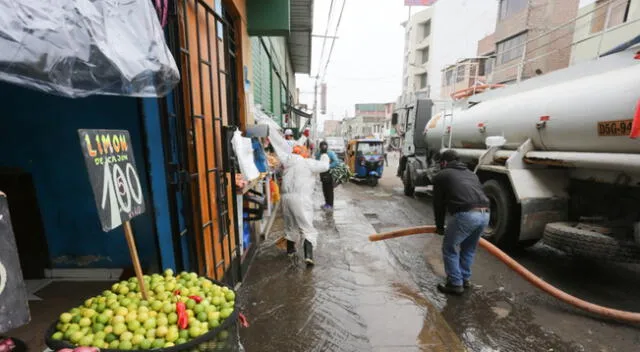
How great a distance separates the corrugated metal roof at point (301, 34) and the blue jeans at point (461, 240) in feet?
20.4

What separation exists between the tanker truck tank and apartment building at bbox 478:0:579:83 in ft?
45.3

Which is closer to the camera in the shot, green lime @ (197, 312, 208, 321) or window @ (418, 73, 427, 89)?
green lime @ (197, 312, 208, 321)

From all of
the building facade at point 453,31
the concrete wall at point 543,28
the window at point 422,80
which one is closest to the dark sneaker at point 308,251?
the concrete wall at point 543,28

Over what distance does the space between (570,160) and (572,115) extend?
0.60 metres

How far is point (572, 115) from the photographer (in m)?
3.91

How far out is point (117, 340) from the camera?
5.07 feet

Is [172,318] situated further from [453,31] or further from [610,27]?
[453,31]

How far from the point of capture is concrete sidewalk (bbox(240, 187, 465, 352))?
2730 mm

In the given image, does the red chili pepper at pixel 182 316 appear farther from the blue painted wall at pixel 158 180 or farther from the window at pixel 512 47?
the window at pixel 512 47

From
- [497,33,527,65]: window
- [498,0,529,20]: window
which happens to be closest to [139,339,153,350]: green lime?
[497,33,527,65]: window

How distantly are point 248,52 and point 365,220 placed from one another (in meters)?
4.29

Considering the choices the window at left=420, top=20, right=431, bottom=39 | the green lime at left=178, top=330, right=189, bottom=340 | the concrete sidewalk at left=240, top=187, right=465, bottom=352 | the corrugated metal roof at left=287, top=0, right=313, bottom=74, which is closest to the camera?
the green lime at left=178, top=330, right=189, bottom=340

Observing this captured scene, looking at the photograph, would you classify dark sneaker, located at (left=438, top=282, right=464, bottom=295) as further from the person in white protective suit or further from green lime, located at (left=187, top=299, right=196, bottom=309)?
green lime, located at (left=187, top=299, right=196, bottom=309)

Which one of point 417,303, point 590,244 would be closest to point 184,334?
point 417,303
